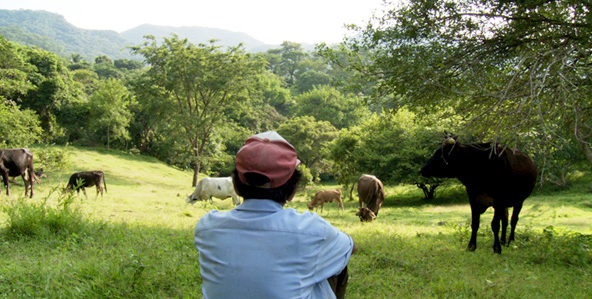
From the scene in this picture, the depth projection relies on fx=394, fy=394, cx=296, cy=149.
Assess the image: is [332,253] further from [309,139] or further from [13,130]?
[309,139]

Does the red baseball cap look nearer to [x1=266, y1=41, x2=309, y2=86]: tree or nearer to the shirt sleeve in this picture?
the shirt sleeve

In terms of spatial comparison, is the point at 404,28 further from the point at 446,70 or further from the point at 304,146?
→ the point at 304,146

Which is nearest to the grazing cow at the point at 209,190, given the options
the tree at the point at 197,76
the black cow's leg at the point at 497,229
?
the black cow's leg at the point at 497,229

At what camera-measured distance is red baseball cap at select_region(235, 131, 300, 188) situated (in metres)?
2.12

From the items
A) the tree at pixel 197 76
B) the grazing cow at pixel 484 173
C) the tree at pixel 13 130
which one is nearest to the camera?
the grazing cow at pixel 484 173

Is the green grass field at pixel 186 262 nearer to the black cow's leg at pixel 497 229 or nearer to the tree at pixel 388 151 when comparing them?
the black cow's leg at pixel 497 229

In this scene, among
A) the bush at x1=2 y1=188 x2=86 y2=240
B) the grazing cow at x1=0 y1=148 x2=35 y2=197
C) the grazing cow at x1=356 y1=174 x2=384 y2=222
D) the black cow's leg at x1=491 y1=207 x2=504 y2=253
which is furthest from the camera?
the grazing cow at x1=0 y1=148 x2=35 y2=197

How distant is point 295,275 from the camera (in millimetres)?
1989

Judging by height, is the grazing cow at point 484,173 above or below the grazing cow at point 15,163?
above

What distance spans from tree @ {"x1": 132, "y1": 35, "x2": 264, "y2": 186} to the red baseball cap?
91.5ft

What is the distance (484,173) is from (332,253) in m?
5.91

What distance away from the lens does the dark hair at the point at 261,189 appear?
2.14 m

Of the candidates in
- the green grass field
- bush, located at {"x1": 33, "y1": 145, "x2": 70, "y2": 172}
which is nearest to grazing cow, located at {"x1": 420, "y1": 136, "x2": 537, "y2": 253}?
the green grass field

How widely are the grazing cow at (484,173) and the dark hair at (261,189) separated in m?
5.28
